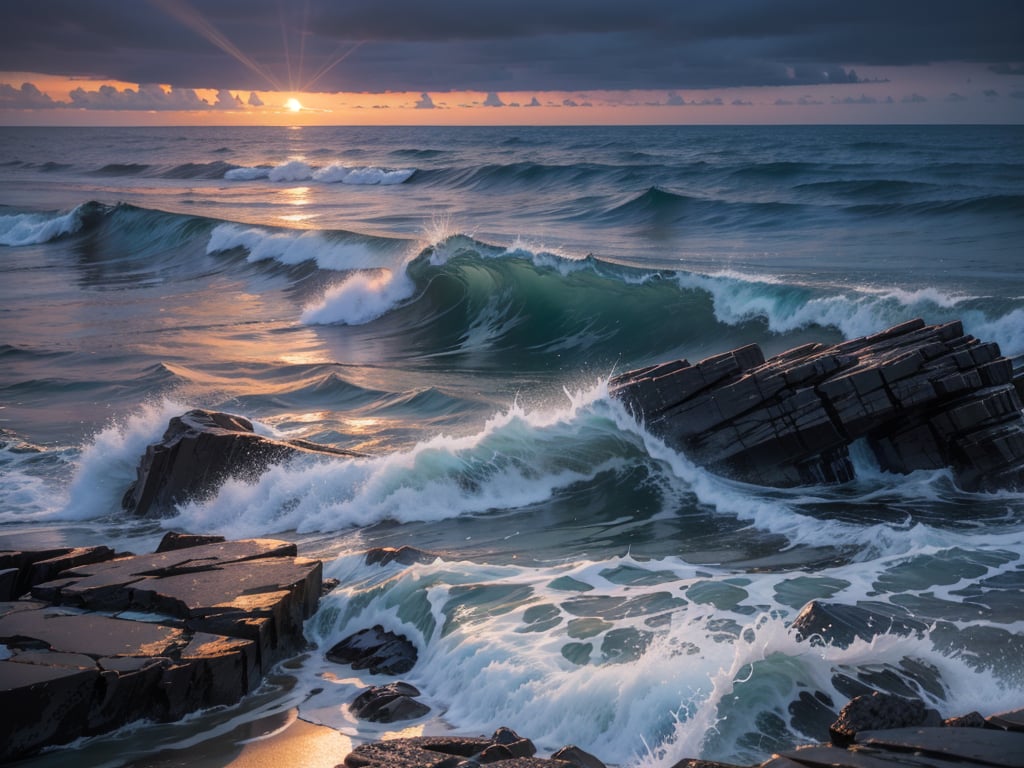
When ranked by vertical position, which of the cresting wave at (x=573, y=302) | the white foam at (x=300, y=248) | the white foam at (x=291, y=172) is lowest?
the cresting wave at (x=573, y=302)

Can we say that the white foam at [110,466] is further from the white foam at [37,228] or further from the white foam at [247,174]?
the white foam at [247,174]

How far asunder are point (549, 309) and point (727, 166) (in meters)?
29.6

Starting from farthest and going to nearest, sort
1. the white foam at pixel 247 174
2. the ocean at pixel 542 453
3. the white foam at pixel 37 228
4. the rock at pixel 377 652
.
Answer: the white foam at pixel 247 174, the white foam at pixel 37 228, the rock at pixel 377 652, the ocean at pixel 542 453

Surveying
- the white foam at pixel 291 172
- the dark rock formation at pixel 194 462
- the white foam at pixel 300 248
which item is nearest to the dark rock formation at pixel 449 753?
the dark rock formation at pixel 194 462

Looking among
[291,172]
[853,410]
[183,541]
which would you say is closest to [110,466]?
[183,541]

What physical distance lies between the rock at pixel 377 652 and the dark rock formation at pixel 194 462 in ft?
13.2

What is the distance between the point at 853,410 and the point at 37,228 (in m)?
36.5

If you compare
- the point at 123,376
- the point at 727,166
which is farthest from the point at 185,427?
the point at 727,166

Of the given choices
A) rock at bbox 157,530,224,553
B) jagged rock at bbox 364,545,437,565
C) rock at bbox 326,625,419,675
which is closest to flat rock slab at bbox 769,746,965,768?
rock at bbox 326,625,419,675

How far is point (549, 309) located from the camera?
20.9m

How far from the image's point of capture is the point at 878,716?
475 centimetres

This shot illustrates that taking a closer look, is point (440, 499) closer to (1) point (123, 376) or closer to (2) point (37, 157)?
(1) point (123, 376)

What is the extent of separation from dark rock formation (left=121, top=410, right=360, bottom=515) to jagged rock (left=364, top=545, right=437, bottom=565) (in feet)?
9.07

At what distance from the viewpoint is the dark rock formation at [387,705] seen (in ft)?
20.4
